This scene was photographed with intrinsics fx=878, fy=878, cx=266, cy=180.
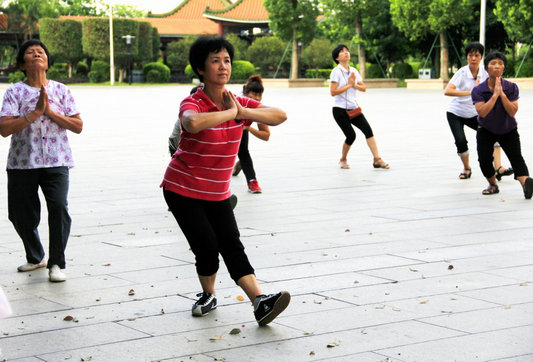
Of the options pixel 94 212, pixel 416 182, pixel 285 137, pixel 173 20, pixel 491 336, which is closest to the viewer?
pixel 491 336

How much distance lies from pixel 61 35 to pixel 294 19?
61.6 feet

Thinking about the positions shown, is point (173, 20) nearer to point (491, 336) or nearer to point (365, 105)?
point (365, 105)

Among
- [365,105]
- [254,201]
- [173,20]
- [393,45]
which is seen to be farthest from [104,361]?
[173,20]

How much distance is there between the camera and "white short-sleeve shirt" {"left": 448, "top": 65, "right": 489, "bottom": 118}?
10.2 metres

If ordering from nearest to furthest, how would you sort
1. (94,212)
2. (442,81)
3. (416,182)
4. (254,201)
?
1. (94,212)
2. (254,201)
3. (416,182)
4. (442,81)

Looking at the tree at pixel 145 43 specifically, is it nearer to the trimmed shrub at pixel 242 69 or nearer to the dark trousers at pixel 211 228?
the trimmed shrub at pixel 242 69

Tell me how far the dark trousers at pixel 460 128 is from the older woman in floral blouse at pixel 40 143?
5895 millimetres

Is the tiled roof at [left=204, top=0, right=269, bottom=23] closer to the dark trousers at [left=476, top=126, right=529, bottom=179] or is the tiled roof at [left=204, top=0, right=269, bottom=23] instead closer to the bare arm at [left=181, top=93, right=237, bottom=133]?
the dark trousers at [left=476, top=126, right=529, bottom=179]

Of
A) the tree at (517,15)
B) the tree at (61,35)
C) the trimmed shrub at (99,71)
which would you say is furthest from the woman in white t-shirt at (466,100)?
the tree at (61,35)

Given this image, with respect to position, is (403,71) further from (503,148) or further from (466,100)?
(503,148)

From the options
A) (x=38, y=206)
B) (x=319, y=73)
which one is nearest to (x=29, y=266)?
(x=38, y=206)

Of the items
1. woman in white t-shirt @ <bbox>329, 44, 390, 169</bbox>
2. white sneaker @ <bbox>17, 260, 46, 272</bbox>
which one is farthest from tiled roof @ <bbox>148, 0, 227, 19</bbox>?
white sneaker @ <bbox>17, 260, 46, 272</bbox>

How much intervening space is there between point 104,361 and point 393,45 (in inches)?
1962

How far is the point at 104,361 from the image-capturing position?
394 centimetres
